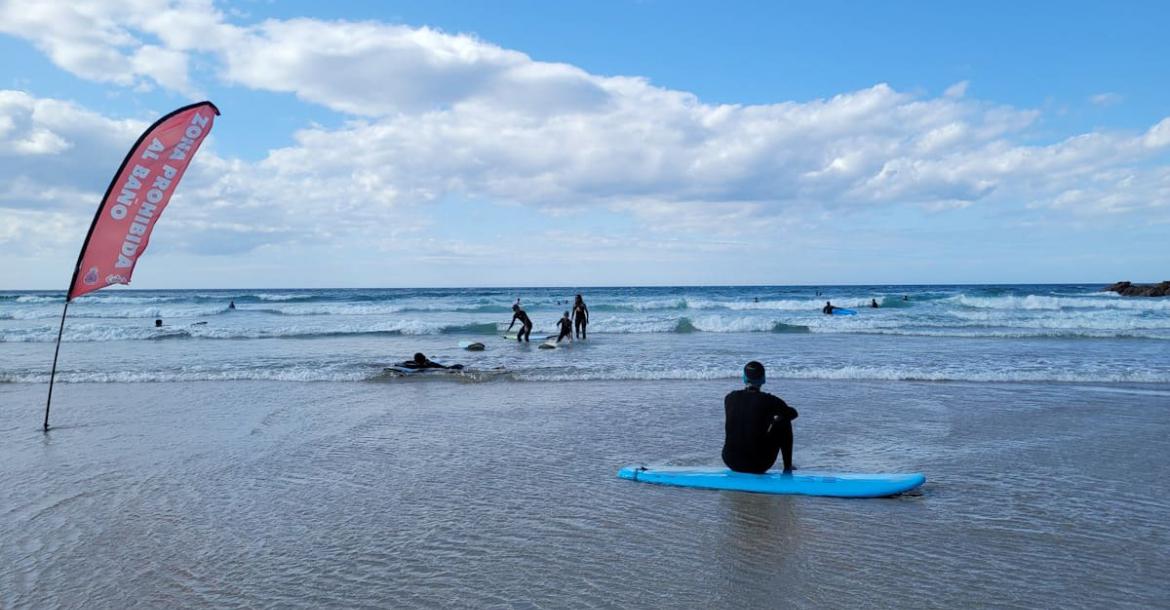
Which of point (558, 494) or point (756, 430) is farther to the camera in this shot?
point (756, 430)

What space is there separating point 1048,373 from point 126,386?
17.2 m

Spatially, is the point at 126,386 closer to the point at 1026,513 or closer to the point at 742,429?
the point at 742,429

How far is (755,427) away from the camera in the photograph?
5.68 metres

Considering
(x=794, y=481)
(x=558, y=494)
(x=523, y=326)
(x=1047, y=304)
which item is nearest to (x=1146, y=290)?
(x=1047, y=304)

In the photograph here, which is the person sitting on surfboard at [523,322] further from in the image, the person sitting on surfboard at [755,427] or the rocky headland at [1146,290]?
the rocky headland at [1146,290]

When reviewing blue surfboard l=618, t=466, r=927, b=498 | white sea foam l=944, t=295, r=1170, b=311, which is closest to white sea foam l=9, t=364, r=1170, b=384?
blue surfboard l=618, t=466, r=927, b=498

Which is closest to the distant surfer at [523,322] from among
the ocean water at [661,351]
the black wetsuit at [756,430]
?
the ocean water at [661,351]

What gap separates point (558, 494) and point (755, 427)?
1717mm

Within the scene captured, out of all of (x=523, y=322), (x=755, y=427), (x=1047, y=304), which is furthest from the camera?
(x=1047, y=304)

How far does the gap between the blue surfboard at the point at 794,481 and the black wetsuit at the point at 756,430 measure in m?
0.10

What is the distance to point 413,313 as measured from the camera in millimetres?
42406

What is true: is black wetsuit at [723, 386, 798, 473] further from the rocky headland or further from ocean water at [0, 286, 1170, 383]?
the rocky headland

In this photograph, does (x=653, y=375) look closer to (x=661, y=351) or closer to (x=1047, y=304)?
(x=661, y=351)

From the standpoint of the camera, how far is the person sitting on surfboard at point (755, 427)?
5.57 m
